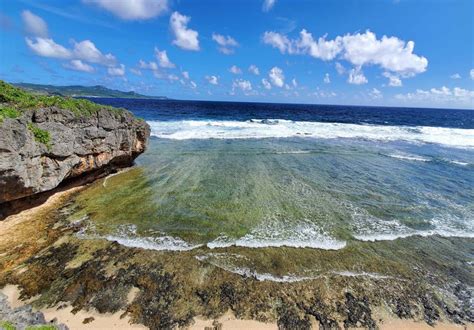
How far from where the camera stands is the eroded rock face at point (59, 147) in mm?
8375

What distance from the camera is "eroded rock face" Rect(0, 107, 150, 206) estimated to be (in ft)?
27.5

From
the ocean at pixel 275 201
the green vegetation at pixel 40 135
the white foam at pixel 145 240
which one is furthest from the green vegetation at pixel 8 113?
the white foam at pixel 145 240

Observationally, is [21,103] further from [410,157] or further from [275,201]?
[410,157]

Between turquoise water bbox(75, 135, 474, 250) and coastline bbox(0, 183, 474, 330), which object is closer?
coastline bbox(0, 183, 474, 330)

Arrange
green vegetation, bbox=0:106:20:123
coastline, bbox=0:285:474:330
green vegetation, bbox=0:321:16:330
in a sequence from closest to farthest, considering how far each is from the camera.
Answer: green vegetation, bbox=0:321:16:330 < coastline, bbox=0:285:474:330 < green vegetation, bbox=0:106:20:123

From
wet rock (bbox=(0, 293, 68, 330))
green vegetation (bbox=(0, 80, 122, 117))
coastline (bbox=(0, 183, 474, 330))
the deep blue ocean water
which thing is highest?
green vegetation (bbox=(0, 80, 122, 117))

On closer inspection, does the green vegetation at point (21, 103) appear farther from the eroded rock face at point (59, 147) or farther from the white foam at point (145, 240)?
the white foam at point (145, 240)

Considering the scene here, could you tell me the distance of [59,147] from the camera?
34.8 feet

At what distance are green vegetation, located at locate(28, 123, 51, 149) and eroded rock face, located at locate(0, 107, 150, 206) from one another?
86mm

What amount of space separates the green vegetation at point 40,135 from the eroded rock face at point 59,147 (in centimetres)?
9

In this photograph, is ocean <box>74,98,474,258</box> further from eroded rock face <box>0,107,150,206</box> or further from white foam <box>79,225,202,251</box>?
eroded rock face <box>0,107,150,206</box>

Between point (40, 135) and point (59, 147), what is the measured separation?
92cm

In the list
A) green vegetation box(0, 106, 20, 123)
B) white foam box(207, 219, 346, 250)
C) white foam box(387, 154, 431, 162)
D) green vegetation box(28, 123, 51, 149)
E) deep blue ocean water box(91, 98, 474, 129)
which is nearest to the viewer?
white foam box(207, 219, 346, 250)

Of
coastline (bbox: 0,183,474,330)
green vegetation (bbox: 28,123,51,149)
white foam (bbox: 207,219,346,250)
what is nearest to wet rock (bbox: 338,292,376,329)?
coastline (bbox: 0,183,474,330)
